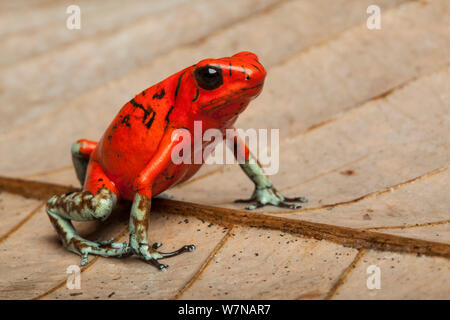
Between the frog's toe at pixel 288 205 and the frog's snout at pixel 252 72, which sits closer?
the frog's snout at pixel 252 72

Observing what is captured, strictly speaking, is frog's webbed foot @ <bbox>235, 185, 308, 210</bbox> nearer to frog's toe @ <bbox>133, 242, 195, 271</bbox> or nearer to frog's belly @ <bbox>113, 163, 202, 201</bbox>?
frog's belly @ <bbox>113, 163, 202, 201</bbox>

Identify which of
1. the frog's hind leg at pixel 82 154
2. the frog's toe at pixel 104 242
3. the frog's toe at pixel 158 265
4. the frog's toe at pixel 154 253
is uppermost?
the frog's hind leg at pixel 82 154

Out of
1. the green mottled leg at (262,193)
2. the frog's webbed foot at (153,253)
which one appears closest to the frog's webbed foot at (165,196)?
the green mottled leg at (262,193)

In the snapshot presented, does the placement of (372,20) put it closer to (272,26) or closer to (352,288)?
(272,26)

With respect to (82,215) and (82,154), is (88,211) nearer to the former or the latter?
(82,215)

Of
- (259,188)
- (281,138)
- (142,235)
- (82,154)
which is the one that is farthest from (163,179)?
(281,138)

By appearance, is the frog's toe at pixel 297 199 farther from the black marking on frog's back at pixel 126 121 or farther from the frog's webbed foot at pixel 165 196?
the black marking on frog's back at pixel 126 121

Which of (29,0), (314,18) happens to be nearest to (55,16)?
(29,0)
